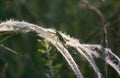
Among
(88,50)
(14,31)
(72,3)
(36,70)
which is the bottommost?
(88,50)

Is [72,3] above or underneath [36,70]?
above

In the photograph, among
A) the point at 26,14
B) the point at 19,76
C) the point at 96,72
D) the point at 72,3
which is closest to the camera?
the point at 96,72

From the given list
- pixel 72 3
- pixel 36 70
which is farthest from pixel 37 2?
pixel 36 70

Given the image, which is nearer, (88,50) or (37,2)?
(88,50)

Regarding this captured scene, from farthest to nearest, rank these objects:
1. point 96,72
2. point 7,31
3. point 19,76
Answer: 1. point 19,76
2. point 7,31
3. point 96,72

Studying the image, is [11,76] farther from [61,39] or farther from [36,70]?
[61,39]

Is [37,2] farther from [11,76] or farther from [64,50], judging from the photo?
[64,50]

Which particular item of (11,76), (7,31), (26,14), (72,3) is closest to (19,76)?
(11,76)
